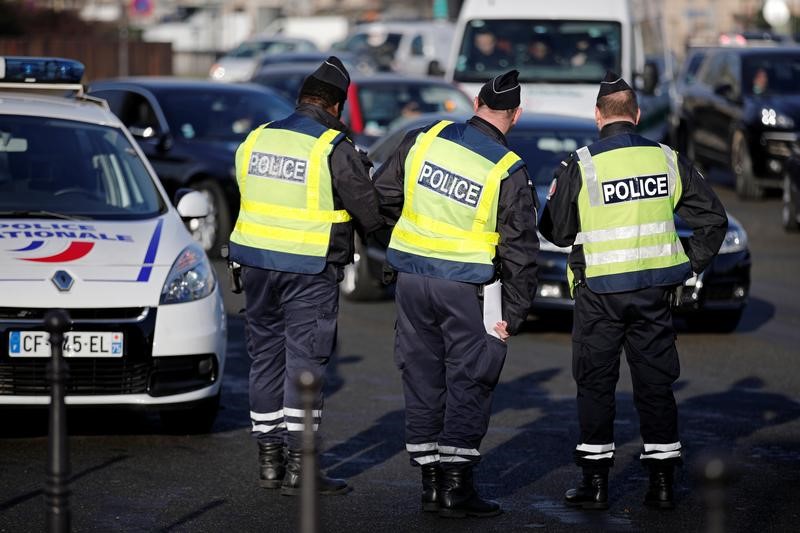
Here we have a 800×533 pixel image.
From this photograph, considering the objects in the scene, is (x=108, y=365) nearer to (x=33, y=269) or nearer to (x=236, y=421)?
(x=33, y=269)

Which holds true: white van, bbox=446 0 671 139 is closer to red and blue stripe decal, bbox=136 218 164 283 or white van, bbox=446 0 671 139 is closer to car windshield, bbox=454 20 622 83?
car windshield, bbox=454 20 622 83

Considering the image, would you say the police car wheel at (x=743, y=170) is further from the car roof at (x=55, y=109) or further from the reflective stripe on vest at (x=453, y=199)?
the reflective stripe on vest at (x=453, y=199)

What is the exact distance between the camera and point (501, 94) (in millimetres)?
6926

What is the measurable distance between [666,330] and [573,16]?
13210 millimetres

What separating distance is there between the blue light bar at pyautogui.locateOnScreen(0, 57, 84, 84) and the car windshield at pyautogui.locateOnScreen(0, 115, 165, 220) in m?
0.64

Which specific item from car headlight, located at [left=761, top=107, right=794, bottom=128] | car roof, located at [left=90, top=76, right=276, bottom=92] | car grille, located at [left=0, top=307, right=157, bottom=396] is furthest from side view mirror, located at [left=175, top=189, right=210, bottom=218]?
car headlight, located at [left=761, top=107, right=794, bottom=128]

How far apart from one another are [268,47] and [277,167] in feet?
124

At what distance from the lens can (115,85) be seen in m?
17.0

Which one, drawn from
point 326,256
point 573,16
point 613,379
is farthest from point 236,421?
point 573,16

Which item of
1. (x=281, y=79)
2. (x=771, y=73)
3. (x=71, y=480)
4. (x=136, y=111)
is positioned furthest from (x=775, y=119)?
(x=71, y=480)

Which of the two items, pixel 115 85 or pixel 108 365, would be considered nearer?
pixel 108 365

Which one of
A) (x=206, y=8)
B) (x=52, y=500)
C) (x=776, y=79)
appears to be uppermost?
(x=52, y=500)

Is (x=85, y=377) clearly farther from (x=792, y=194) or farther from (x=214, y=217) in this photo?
(x=792, y=194)

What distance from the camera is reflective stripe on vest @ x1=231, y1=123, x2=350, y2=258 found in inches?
283
